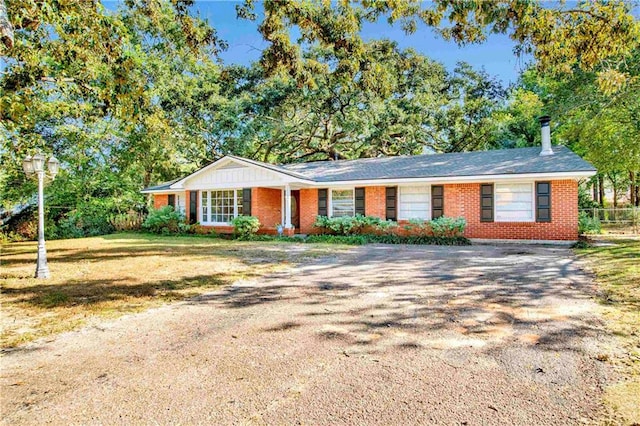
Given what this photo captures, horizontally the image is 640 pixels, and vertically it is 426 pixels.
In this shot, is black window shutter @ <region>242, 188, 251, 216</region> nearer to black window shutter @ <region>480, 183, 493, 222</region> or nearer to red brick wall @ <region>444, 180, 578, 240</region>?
red brick wall @ <region>444, 180, 578, 240</region>

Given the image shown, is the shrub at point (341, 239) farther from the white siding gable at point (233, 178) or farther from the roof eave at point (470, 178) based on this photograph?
the white siding gable at point (233, 178)

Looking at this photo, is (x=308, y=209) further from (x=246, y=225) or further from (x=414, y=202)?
(x=414, y=202)

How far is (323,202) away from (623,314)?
13098mm

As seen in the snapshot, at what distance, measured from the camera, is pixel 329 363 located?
3.38 meters

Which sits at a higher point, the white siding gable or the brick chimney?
the brick chimney

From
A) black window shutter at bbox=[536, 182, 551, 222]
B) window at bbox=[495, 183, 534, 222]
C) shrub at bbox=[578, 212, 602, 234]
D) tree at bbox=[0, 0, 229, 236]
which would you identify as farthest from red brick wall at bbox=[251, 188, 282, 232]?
shrub at bbox=[578, 212, 602, 234]

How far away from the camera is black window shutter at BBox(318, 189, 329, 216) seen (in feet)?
55.9

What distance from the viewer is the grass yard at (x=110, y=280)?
4.95 meters

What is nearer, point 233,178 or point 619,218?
point 233,178

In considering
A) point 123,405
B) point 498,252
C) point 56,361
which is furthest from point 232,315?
point 498,252

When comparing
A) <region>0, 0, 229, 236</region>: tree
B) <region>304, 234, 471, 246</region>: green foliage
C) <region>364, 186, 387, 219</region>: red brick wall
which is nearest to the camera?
<region>0, 0, 229, 236</region>: tree

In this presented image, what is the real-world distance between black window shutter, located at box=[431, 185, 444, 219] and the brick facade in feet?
0.55

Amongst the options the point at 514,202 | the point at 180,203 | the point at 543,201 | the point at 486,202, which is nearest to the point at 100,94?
the point at 486,202

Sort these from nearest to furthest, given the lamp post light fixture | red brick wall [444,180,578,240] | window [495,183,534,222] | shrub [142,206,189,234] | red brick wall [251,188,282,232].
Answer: the lamp post light fixture < red brick wall [444,180,578,240] < window [495,183,534,222] < red brick wall [251,188,282,232] < shrub [142,206,189,234]
